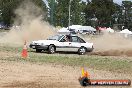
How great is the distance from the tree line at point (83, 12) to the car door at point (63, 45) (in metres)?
40.9

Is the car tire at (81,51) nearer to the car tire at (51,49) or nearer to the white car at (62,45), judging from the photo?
the white car at (62,45)

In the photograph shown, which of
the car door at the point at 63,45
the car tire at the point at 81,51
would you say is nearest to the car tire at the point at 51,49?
the car door at the point at 63,45

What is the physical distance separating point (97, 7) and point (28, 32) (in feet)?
312

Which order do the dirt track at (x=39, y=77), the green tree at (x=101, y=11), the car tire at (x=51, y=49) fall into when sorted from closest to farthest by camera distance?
the dirt track at (x=39, y=77)
the car tire at (x=51, y=49)
the green tree at (x=101, y=11)

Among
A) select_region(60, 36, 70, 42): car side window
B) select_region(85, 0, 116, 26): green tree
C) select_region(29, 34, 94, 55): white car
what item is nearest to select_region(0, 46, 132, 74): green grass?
select_region(29, 34, 94, 55): white car

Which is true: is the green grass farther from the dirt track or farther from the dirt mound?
the dirt mound

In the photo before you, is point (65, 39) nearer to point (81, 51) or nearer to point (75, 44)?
point (75, 44)

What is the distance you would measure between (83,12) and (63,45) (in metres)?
113

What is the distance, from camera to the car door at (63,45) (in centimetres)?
2806

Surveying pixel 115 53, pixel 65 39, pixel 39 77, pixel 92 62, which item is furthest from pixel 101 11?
pixel 39 77

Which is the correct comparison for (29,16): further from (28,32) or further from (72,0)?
(72,0)

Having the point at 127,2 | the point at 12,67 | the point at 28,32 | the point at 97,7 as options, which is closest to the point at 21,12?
the point at 28,32

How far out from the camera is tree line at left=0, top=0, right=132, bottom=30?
103875 mm

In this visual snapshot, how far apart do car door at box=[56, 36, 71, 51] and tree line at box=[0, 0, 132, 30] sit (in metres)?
40.9
